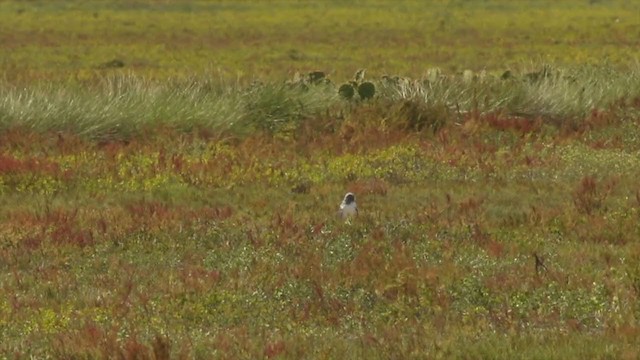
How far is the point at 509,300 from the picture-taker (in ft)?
28.5

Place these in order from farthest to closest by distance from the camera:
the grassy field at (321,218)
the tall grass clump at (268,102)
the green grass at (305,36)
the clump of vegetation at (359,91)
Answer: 1. the green grass at (305,36)
2. the clump of vegetation at (359,91)
3. the tall grass clump at (268,102)
4. the grassy field at (321,218)

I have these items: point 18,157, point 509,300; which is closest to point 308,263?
point 509,300

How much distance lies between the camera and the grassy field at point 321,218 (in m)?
8.05

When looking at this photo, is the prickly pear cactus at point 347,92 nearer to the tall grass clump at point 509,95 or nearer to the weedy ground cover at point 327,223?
the weedy ground cover at point 327,223

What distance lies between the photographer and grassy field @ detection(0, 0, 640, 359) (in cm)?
805

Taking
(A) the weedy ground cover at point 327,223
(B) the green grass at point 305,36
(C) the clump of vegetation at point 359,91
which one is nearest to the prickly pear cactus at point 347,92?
(C) the clump of vegetation at point 359,91

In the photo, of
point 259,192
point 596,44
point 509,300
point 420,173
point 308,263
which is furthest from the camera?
point 596,44

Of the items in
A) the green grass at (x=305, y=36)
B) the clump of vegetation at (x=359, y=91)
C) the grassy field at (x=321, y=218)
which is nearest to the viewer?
the grassy field at (x=321, y=218)

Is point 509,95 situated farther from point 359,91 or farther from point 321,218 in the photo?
point 321,218

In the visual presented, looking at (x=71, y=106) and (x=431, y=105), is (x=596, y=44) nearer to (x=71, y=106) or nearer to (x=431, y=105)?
(x=431, y=105)

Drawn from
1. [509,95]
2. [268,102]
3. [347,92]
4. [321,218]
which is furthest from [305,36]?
[321,218]

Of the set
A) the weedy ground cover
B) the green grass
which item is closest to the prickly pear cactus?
the weedy ground cover

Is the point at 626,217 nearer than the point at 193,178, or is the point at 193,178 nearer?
the point at 626,217

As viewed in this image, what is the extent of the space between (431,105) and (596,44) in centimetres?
2405
